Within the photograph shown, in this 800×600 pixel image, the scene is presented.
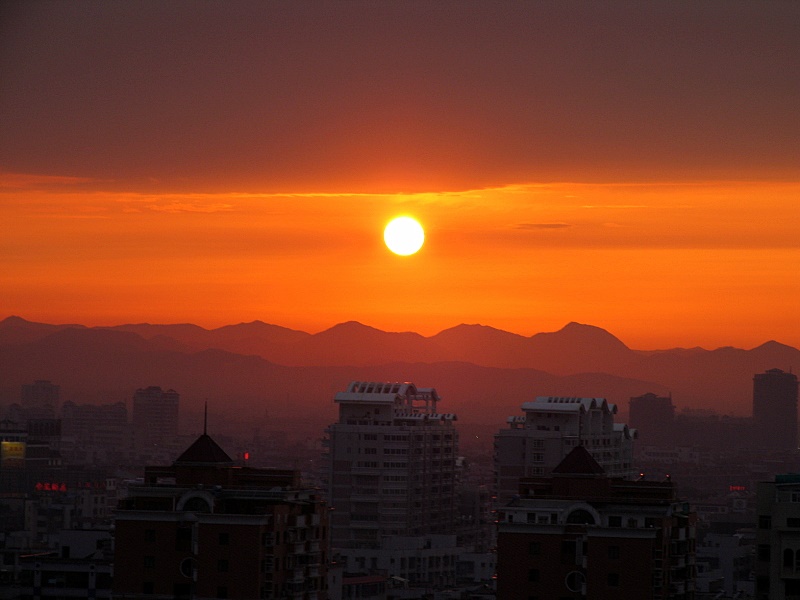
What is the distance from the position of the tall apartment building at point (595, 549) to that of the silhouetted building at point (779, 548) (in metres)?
1.60

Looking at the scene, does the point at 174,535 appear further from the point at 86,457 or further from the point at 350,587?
the point at 86,457

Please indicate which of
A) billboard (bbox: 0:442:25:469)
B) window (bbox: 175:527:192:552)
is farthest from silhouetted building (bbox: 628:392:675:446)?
window (bbox: 175:527:192:552)

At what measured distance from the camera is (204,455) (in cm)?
3491

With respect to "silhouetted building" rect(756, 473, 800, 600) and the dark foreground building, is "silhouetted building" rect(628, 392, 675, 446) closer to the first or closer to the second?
the dark foreground building

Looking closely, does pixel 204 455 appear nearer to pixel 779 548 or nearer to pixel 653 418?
pixel 779 548

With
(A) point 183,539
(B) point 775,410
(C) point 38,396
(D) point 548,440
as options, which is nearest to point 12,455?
(D) point 548,440

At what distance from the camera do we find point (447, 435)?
79062mm

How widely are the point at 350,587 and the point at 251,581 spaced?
64.1 feet

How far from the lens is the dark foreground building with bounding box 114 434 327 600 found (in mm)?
30906

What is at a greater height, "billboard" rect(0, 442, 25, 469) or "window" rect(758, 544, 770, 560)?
"billboard" rect(0, 442, 25, 469)

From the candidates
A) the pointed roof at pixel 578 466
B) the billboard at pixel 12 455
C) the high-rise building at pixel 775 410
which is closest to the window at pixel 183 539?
the pointed roof at pixel 578 466

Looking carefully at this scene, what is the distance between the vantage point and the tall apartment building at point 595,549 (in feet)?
97.7

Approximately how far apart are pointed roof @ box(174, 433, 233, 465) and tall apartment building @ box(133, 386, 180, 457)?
136 meters

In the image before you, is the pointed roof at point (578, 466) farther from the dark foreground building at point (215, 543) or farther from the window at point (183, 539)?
the window at point (183, 539)
